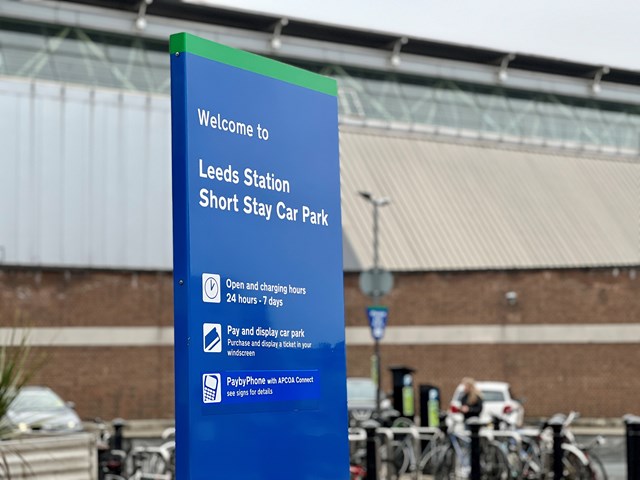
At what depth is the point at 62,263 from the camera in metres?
38.0

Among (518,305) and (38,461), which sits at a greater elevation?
(518,305)

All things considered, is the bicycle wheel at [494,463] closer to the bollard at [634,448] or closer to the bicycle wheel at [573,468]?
the bicycle wheel at [573,468]

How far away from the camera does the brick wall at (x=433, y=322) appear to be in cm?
3556

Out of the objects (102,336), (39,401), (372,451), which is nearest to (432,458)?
(372,451)

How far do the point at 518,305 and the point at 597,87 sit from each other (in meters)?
21.3

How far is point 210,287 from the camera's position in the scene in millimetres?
4609

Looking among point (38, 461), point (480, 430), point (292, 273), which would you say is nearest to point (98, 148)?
point (480, 430)

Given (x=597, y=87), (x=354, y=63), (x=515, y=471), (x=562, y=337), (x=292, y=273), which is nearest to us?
(x=292, y=273)

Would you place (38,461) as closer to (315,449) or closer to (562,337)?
(315,449)

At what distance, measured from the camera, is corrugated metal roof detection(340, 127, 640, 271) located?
137 ft

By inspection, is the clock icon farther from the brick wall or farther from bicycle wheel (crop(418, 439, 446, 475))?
the brick wall

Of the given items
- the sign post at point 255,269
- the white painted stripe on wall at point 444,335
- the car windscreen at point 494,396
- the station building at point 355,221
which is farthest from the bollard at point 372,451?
the white painted stripe on wall at point 444,335

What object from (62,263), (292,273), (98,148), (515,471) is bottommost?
(515,471)

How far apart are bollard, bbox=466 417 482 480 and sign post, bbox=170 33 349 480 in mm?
10799
